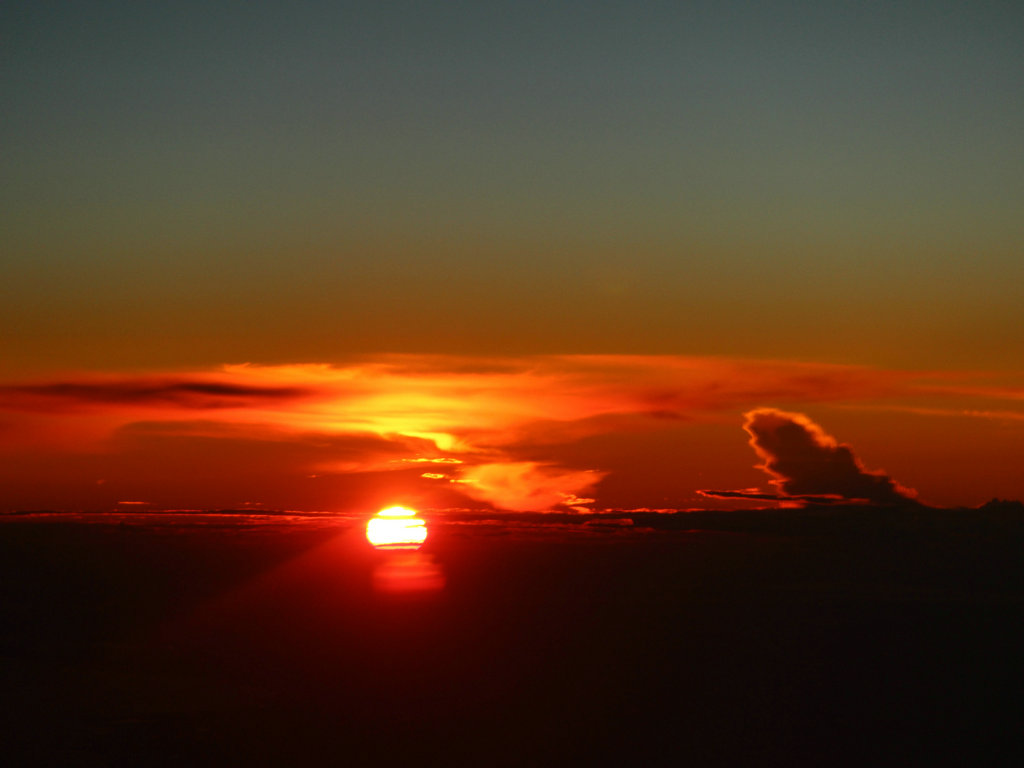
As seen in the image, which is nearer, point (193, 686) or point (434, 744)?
point (434, 744)

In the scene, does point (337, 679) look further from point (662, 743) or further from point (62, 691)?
point (662, 743)

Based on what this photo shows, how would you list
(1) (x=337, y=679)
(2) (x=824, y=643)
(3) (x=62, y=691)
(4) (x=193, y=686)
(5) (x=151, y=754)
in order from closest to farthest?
(5) (x=151, y=754)
(3) (x=62, y=691)
(4) (x=193, y=686)
(1) (x=337, y=679)
(2) (x=824, y=643)

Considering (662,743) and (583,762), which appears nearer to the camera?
(583,762)

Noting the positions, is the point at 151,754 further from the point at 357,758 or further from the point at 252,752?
the point at 357,758

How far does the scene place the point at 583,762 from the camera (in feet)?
193

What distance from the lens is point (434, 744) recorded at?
62.7m

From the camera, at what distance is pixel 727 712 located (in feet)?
249

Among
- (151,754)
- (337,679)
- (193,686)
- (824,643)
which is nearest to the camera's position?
(151,754)

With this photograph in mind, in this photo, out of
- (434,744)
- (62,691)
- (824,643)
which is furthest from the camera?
(824,643)

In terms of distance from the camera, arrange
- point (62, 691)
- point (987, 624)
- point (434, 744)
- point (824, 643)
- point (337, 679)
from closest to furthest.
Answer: point (434, 744), point (62, 691), point (337, 679), point (824, 643), point (987, 624)

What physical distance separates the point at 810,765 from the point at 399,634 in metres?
55.1

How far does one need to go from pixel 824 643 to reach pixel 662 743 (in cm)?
4484

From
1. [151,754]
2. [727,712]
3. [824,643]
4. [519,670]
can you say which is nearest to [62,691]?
[151,754]

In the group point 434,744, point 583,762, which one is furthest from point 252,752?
point 583,762
